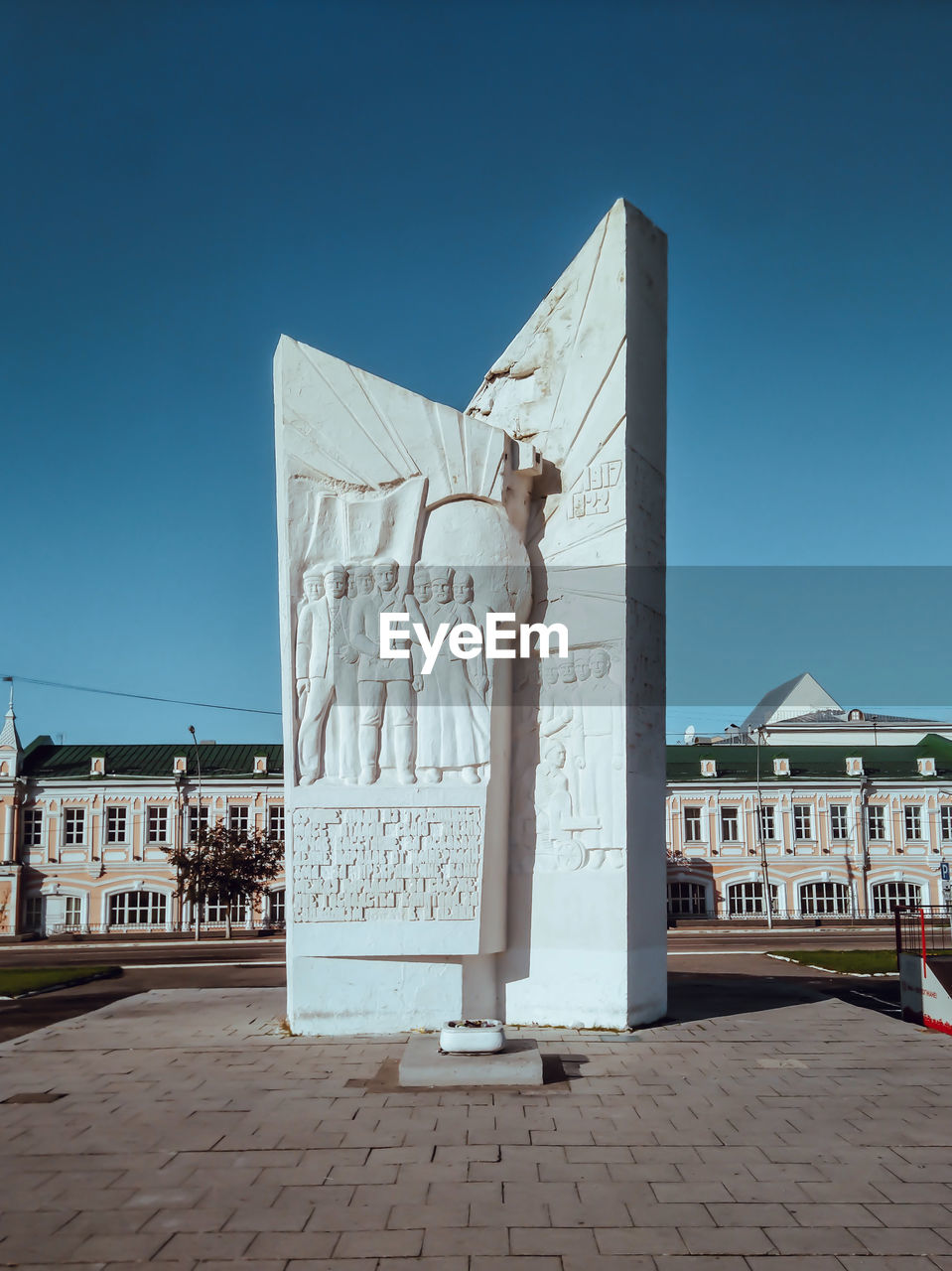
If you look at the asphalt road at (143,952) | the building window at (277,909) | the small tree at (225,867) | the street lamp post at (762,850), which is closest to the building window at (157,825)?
the small tree at (225,867)

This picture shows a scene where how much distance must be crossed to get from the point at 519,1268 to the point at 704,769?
27802 millimetres

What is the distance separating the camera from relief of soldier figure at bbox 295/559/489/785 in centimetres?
1006

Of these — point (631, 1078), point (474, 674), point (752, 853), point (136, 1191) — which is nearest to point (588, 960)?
point (631, 1078)

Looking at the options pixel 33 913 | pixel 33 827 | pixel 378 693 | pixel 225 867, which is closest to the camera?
pixel 378 693

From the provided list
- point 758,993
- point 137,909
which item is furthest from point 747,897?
point 758,993

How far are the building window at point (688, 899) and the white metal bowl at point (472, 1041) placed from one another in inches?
925

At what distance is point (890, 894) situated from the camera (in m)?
31.3

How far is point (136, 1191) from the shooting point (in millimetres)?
5840

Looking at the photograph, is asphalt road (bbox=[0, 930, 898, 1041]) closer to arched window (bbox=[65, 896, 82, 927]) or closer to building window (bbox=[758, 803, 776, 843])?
arched window (bbox=[65, 896, 82, 927])

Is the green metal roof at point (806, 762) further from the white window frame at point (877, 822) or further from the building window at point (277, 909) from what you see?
the building window at point (277, 909)

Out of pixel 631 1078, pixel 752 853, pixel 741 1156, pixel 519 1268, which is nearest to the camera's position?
pixel 519 1268

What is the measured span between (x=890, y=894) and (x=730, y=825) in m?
5.14

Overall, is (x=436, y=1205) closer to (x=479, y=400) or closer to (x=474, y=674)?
(x=474, y=674)

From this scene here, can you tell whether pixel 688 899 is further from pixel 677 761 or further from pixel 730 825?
pixel 677 761
